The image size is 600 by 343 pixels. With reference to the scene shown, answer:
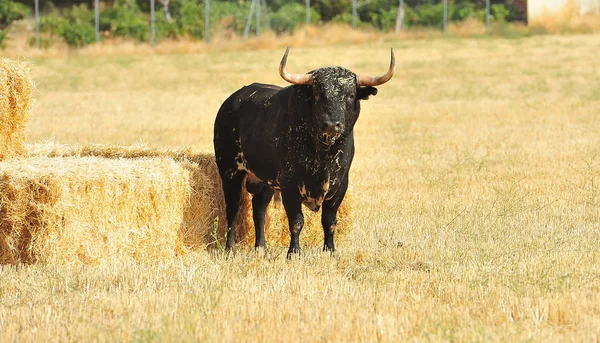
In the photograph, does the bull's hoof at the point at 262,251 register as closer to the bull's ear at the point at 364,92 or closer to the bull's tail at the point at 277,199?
the bull's tail at the point at 277,199

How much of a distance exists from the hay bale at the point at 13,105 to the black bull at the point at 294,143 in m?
2.32

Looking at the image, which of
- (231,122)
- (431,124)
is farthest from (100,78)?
(231,122)

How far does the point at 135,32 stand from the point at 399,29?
38.8 ft

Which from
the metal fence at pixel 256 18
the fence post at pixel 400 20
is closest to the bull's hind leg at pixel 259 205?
the metal fence at pixel 256 18

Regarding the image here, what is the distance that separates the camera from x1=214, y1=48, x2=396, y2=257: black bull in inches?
357

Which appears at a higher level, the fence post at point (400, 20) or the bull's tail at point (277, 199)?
the fence post at point (400, 20)

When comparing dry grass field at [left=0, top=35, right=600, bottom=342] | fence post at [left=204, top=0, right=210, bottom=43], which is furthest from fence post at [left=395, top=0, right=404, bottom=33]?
dry grass field at [left=0, top=35, right=600, bottom=342]

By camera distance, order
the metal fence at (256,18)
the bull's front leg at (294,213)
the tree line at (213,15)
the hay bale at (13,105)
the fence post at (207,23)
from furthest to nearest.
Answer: the tree line at (213,15), the fence post at (207,23), the metal fence at (256,18), the hay bale at (13,105), the bull's front leg at (294,213)

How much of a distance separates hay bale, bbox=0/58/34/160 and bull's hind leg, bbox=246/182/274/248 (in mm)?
2688

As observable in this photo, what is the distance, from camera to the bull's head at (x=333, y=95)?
8.91m

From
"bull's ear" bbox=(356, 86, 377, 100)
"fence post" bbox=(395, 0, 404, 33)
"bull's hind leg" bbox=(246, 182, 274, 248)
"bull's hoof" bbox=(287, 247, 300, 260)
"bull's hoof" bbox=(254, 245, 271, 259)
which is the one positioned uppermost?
"fence post" bbox=(395, 0, 404, 33)

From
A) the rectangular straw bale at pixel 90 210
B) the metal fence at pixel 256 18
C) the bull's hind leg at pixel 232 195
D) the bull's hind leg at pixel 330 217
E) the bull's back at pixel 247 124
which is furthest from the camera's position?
the metal fence at pixel 256 18

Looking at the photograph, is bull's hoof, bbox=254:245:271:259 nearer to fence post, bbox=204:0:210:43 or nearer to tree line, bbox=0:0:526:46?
fence post, bbox=204:0:210:43

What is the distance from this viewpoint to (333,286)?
8.07 meters
